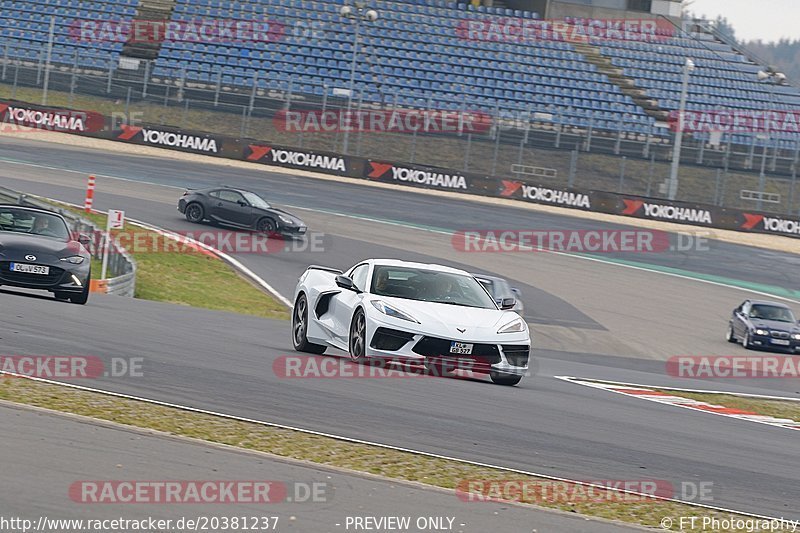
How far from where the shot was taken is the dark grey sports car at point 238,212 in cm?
3147

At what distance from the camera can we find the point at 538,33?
2288 inches

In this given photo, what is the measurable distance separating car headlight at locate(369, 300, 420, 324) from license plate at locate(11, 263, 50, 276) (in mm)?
5845

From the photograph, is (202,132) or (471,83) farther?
(471,83)

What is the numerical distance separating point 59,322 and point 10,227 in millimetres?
4034

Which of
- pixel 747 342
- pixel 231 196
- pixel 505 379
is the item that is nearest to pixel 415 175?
pixel 231 196

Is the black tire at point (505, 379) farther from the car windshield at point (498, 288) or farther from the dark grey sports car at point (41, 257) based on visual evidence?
the car windshield at point (498, 288)

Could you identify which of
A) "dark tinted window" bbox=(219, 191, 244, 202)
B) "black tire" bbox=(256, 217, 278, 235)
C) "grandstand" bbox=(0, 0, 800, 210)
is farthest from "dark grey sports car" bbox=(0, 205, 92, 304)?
"grandstand" bbox=(0, 0, 800, 210)

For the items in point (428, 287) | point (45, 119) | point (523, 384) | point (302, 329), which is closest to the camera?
point (428, 287)

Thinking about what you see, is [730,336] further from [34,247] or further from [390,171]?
[390,171]

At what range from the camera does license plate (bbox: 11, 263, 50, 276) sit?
15.6 meters

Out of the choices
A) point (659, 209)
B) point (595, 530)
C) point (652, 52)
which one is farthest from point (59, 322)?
point (652, 52)

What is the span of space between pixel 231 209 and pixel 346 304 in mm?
19515

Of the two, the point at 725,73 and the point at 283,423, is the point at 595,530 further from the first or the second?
the point at 725,73

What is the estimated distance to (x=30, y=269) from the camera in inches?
617
